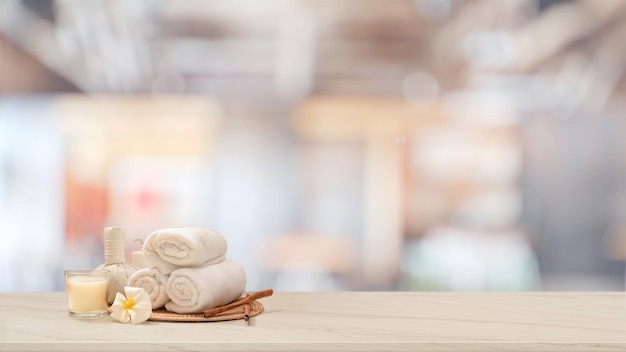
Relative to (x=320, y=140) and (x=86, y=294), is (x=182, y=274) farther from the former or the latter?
(x=320, y=140)

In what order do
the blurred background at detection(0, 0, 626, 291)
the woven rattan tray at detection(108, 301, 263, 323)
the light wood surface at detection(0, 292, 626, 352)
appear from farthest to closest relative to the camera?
1. the blurred background at detection(0, 0, 626, 291)
2. the woven rattan tray at detection(108, 301, 263, 323)
3. the light wood surface at detection(0, 292, 626, 352)

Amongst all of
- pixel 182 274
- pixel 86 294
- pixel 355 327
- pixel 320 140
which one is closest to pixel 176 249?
pixel 182 274

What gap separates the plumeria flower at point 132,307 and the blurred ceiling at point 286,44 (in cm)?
206

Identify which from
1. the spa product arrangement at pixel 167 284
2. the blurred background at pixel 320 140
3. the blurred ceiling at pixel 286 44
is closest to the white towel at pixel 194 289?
the spa product arrangement at pixel 167 284

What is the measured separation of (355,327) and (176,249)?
0.28m

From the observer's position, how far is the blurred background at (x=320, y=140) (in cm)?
287

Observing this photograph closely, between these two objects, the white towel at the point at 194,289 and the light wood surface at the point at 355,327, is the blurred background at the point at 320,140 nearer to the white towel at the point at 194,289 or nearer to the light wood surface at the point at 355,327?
the light wood surface at the point at 355,327

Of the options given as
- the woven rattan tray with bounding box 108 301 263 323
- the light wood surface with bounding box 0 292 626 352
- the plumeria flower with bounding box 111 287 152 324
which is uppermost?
the plumeria flower with bounding box 111 287 152 324

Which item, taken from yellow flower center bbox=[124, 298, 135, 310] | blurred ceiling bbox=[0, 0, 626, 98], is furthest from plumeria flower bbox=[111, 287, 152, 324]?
blurred ceiling bbox=[0, 0, 626, 98]

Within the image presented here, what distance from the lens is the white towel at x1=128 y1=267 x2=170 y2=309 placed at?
1.02 meters

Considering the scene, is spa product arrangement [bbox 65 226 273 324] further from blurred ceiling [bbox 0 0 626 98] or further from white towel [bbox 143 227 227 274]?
blurred ceiling [bbox 0 0 626 98]

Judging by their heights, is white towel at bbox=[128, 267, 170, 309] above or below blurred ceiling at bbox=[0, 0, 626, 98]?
below

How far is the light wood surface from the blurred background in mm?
1652

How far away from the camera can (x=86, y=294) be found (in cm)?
101
